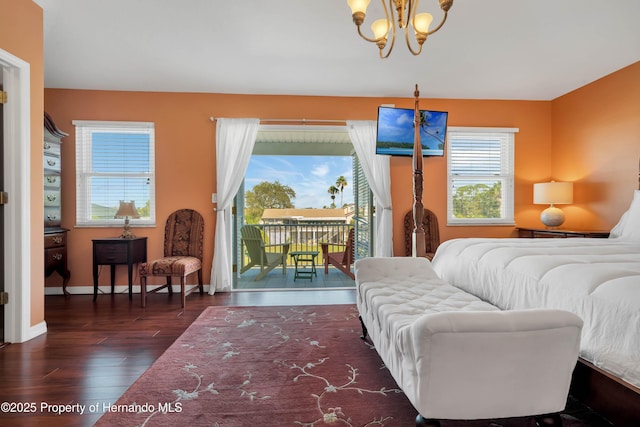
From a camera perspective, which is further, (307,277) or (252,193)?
(252,193)

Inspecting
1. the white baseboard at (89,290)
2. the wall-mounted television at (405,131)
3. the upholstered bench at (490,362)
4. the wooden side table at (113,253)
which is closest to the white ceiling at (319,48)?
the wall-mounted television at (405,131)

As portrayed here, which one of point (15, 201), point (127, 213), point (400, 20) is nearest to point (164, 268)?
point (127, 213)

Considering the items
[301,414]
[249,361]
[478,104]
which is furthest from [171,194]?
[478,104]

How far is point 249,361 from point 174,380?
1.52ft

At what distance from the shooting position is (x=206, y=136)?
4.27 meters

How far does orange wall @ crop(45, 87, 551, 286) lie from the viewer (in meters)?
4.11

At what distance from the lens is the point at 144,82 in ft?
12.9

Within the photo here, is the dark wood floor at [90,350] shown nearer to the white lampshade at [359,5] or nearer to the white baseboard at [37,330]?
the white baseboard at [37,330]

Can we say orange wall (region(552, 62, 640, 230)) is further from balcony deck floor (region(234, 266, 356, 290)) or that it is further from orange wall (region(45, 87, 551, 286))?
balcony deck floor (region(234, 266, 356, 290))

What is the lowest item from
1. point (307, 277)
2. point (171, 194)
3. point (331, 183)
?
point (307, 277)

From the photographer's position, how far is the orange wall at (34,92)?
243 centimetres

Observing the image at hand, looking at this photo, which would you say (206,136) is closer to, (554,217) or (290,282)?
(290,282)

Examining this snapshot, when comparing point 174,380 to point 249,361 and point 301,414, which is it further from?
point 301,414

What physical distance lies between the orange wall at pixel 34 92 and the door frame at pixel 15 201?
0.30 ft
